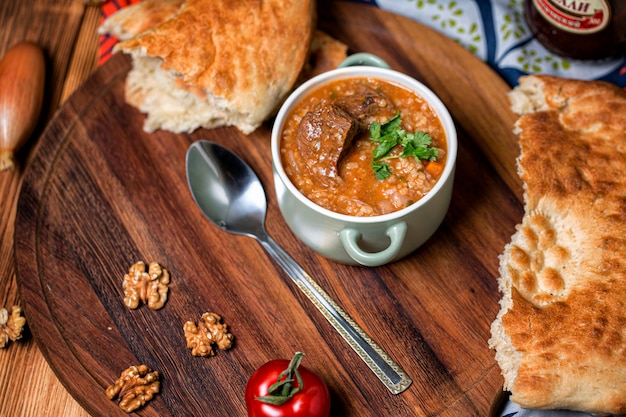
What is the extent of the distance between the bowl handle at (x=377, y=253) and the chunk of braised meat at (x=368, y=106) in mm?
534

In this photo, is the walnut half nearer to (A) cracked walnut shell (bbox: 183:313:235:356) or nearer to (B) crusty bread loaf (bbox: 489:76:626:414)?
(A) cracked walnut shell (bbox: 183:313:235:356)

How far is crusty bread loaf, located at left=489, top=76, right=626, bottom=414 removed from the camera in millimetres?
2973

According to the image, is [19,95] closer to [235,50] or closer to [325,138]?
[235,50]

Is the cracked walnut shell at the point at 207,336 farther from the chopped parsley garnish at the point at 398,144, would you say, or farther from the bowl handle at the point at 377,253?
the chopped parsley garnish at the point at 398,144

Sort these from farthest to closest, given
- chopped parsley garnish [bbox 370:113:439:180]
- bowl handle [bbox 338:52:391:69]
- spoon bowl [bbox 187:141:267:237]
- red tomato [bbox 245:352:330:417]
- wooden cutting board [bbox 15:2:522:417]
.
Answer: spoon bowl [bbox 187:141:267:237] → bowl handle [bbox 338:52:391:69] → wooden cutting board [bbox 15:2:522:417] → chopped parsley garnish [bbox 370:113:439:180] → red tomato [bbox 245:352:330:417]

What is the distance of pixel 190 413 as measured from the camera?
3205 mm

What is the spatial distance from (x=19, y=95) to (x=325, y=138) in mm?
2085

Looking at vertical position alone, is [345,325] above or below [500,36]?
below

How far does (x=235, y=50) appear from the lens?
3680mm

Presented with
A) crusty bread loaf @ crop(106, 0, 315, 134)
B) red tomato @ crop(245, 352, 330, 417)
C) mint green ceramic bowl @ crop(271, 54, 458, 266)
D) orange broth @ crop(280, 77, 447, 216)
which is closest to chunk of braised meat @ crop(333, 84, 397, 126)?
orange broth @ crop(280, 77, 447, 216)

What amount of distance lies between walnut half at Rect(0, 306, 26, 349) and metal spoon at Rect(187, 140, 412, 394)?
1.09 meters

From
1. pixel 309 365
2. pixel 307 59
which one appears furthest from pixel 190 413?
pixel 307 59

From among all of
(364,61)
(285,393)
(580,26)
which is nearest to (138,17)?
(364,61)

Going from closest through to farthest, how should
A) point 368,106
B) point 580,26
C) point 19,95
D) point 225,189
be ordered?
point 368,106, point 225,189, point 580,26, point 19,95
